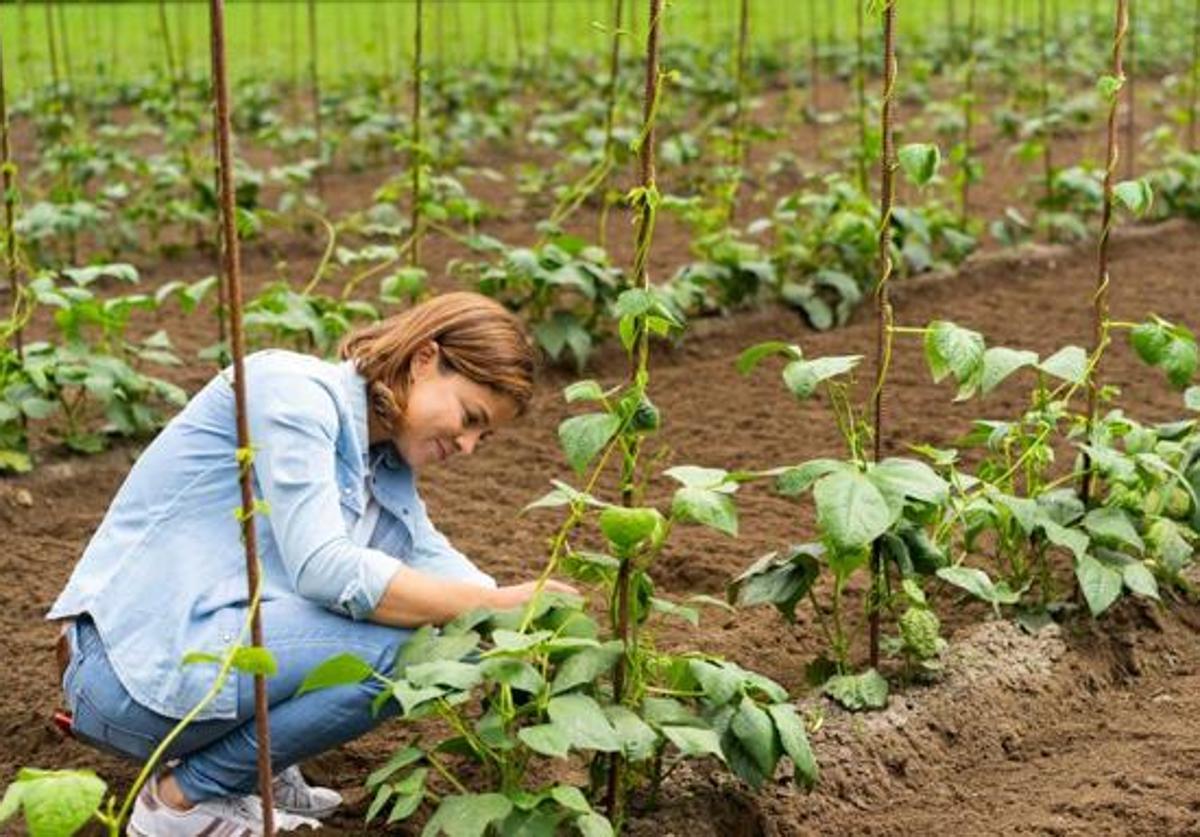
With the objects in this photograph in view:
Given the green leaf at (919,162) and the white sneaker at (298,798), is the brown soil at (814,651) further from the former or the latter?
the green leaf at (919,162)

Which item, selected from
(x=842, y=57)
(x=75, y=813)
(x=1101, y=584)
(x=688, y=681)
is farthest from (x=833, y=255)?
(x=842, y=57)

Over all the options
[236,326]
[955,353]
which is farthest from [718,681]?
[236,326]

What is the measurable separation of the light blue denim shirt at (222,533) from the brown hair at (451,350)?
0.14 feet

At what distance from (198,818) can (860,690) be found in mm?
1104

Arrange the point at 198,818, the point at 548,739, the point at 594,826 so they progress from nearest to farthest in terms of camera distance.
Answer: the point at 548,739 → the point at 594,826 → the point at 198,818

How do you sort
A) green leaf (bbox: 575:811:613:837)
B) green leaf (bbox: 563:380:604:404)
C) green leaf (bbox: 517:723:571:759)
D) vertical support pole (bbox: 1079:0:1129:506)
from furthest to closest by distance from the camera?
vertical support pole (bbox: 1079:0:1129:506)
green leaf (bbox: 563:380:604:404)
green leaf (bbox: 575:811:613:837)
green leaf (bbox: 517:723:571:759)

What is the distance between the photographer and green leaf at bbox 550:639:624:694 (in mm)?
2764

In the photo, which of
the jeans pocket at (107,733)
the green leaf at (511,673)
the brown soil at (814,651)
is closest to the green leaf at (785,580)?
the brown soil at (814,651)

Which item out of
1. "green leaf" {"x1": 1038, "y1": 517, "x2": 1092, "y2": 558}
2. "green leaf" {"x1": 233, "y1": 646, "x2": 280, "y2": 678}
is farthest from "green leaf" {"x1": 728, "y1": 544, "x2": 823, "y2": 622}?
"green leaf" {"x1": 233, "y1": 646, "x2": 280, "y2": 678}

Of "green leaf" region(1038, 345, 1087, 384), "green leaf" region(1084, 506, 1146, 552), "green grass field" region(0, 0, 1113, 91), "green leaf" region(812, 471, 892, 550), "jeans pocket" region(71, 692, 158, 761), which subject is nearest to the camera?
"green leaf" region(812, 471, 892, 550)

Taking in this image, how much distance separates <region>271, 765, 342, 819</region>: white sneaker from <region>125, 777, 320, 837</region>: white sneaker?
110 mm

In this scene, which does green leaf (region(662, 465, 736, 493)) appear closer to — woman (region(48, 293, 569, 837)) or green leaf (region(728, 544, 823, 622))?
woman (region(48, 293, 569, 837))

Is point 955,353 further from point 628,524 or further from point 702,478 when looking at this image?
point 628,524

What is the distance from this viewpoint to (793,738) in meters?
2.92
